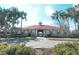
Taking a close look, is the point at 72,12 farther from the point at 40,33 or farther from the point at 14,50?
the point at 14,50

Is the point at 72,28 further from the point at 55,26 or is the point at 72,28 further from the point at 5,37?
the point at 5,37

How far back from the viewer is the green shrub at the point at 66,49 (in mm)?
3564

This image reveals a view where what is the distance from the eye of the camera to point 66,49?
357 cm

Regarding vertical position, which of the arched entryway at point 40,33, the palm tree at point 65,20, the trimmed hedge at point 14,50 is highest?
the palm tree at point 65,20

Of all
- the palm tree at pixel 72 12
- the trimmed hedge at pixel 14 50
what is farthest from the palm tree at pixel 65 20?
the trimmed hedge at pixel 14 50

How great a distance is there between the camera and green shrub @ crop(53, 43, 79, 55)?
356 cm

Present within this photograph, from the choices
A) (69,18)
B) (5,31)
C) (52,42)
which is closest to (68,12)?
(69,18)

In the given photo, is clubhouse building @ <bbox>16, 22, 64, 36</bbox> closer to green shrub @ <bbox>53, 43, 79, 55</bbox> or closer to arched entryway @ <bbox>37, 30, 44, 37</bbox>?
arched entryway @ <bbox>37, 30, 44, 37</bbox>

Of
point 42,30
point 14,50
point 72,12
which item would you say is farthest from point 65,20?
point 14,50

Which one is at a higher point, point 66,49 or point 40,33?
point 40,33

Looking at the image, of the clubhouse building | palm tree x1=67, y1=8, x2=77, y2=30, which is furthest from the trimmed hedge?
palm tree x1=67, y1=8, x2=77, y2=30

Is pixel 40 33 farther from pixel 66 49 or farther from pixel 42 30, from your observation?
pixel 66 49

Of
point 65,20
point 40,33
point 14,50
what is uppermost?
point 65,20

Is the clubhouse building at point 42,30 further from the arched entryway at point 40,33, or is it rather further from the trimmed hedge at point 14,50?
the trimmed hedge at point 14,50
